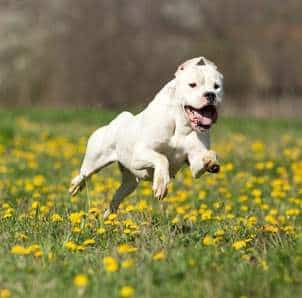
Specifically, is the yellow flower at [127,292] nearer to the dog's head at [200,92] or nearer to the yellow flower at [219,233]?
the yellow flower at [219,233]

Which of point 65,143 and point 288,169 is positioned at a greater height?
point 65,143

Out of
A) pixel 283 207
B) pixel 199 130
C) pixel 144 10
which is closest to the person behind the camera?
pixel 199 130

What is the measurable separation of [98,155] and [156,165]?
1.18 meters

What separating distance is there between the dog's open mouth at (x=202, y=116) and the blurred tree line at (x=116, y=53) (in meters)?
17.4

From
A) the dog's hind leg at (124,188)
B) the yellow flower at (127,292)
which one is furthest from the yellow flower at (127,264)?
the dog's hind leg at (124,188)

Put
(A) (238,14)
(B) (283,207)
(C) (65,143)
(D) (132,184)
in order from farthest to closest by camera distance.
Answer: (A) (238,14) < (C) (65,143) < (B) (283,207) < (D) (132,184)

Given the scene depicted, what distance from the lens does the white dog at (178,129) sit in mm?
5297

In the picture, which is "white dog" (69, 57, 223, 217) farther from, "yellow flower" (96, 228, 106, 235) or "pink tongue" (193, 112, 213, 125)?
"yellow flower" (96, 228, 106, 235)

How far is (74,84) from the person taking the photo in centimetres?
2302

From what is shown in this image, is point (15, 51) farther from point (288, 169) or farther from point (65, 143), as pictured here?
point (288, 169)

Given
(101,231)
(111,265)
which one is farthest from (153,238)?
(111,265)

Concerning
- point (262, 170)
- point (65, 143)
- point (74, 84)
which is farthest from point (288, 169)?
point (74, 84)

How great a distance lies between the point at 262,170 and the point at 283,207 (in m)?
2.79

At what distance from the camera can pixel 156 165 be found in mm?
5406
